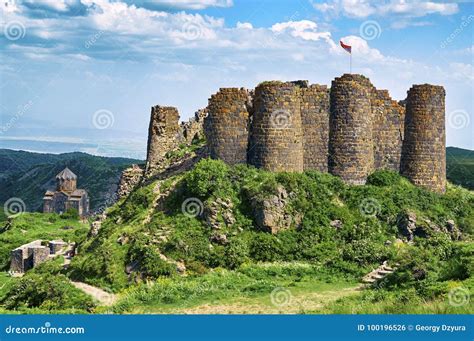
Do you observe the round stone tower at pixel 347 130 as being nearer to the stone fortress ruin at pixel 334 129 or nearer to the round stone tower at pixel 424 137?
the stone fortress ruin at pixel 334 129

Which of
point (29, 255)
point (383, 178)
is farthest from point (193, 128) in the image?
point (29, 255)

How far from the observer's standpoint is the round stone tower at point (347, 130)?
23969mm

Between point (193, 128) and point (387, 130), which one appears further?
point (193, 128)

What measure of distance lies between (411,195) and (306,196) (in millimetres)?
4090

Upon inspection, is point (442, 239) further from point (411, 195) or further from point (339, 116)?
point (339, 116)

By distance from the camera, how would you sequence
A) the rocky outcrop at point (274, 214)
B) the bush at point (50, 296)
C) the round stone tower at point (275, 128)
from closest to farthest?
the bush at point (50, 296)
the rocky outcrop at point (274, 214)
the round stone tower at point (275, 128)

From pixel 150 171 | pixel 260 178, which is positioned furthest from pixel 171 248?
pixel 150 171

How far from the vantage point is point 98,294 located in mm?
18531

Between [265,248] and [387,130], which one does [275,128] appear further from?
[387,130]

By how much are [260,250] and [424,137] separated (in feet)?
27.0

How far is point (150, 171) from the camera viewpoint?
27.2 metres

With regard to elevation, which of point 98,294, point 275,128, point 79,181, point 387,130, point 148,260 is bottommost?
point 79,181

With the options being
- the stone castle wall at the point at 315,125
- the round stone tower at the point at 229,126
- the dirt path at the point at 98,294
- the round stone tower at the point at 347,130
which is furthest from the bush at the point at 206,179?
the dirt path at the point at 98,294

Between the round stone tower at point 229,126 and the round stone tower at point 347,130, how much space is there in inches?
123
